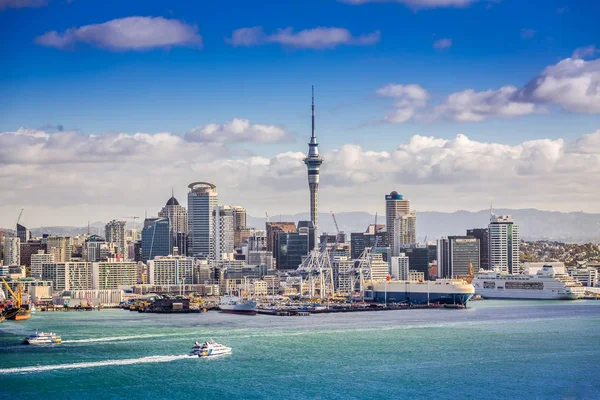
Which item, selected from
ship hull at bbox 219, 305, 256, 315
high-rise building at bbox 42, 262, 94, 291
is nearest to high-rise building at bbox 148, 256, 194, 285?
high-rise building at bbox 42, 262, 94, 291

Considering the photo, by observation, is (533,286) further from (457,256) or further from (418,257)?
(418,257)

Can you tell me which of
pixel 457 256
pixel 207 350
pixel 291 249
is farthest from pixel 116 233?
pixel 207 350

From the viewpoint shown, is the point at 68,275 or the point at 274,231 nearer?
the point at 68,275

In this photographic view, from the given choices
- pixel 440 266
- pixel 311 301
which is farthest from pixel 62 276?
pixel 440 266

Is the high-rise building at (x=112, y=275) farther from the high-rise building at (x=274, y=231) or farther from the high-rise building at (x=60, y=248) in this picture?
the high-rise building at (x=274, y=231)

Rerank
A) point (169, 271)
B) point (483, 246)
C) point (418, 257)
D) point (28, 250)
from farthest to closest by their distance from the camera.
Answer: point (483, 246)
point (418, 257)
point (28, 250)
point (169, 271)

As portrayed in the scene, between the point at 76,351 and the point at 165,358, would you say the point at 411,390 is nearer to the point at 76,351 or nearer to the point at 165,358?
the point at 165,358

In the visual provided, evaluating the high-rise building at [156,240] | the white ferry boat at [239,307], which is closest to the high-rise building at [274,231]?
the high-rise building at [156,240]

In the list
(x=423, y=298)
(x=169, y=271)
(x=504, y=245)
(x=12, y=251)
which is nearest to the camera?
(x=423, y=298)
